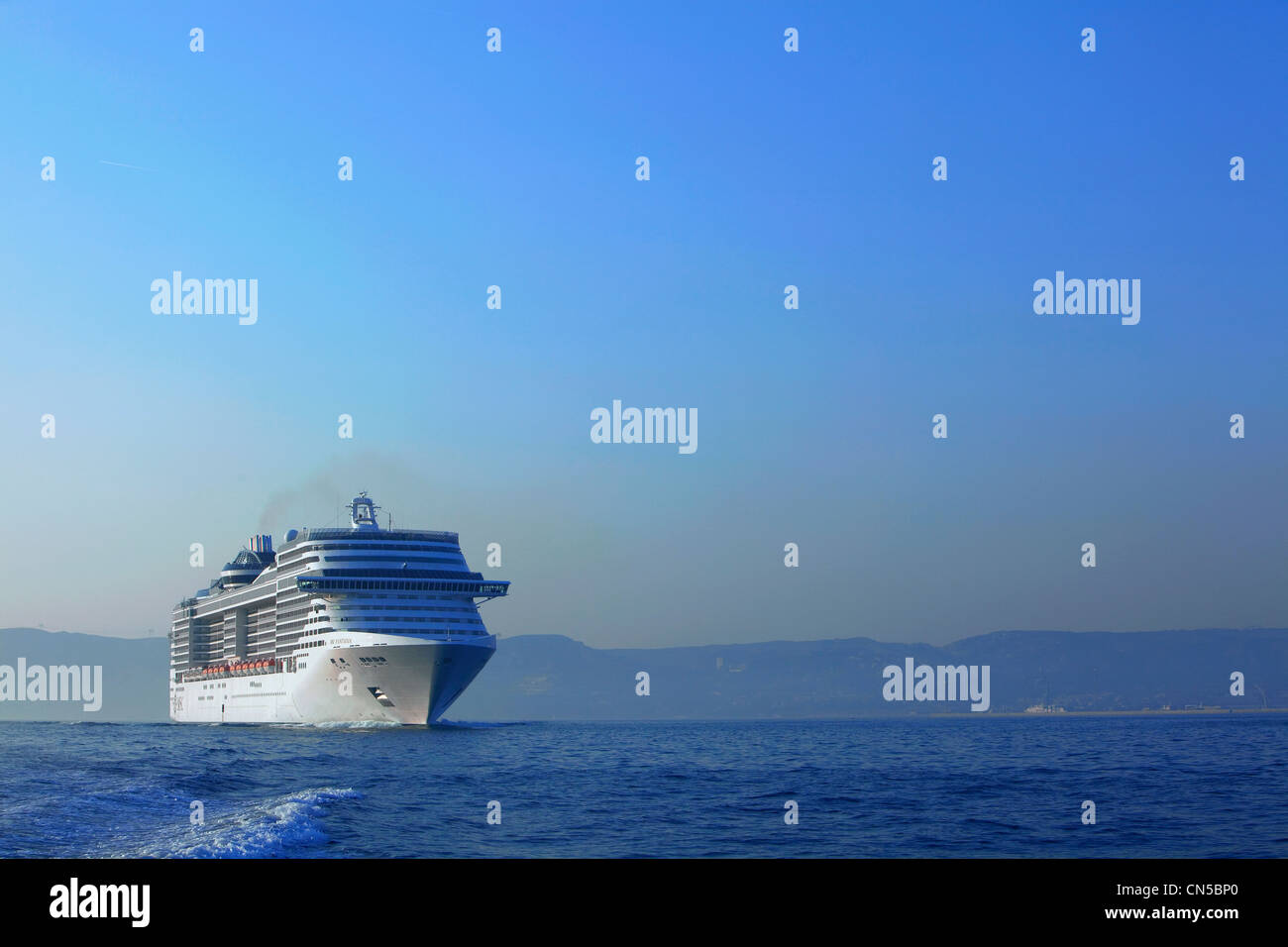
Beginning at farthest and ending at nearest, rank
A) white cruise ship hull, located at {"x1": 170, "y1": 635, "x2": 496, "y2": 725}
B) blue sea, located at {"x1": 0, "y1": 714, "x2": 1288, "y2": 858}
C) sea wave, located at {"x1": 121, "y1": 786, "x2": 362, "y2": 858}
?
white cruise ship hull, located at {"x1": 170, "y1": 635, "x2": 496, "y2": 725} < blue sea, located at {"x1": 0, "y1": 714, "x2": 1288, "y2": 858} < sea wave, located at {"x1": 121, "y1": 786, "x2": 362, "y2": 858}

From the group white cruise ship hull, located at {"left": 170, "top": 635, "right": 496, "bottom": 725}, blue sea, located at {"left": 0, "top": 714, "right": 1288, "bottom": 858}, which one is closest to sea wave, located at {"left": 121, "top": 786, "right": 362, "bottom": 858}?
blue sea, located at {"left": 0, "top": 714, "right": 1288, "bottom": 858}

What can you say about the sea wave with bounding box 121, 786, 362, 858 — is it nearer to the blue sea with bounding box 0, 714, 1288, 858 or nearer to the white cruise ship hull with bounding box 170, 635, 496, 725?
the blue sea with bounding box 0, 714, 1288, 858

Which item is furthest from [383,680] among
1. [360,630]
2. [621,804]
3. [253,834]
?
[253,834]

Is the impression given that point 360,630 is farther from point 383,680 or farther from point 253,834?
point 253,834

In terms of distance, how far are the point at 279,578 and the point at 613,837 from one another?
84.2 metres

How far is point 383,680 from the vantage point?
297 ft

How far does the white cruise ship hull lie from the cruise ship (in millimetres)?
77

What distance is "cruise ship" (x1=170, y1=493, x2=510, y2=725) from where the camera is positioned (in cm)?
9112
